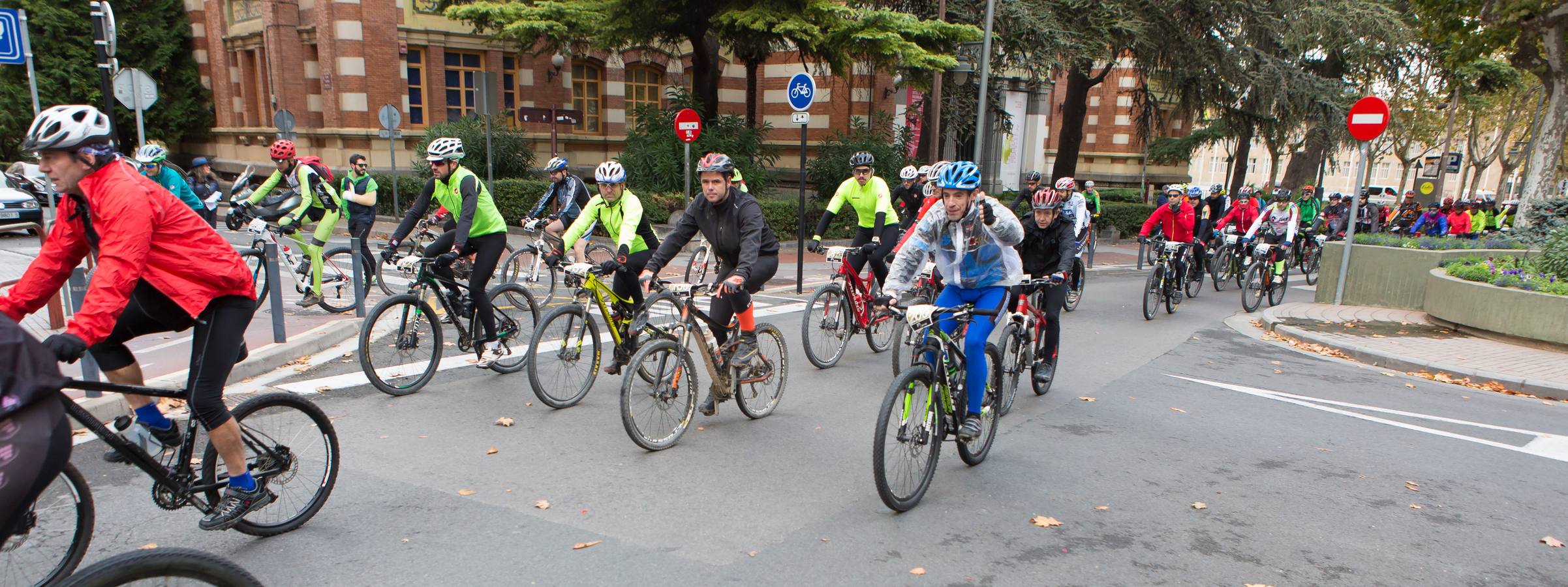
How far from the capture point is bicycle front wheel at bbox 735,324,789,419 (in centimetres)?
600

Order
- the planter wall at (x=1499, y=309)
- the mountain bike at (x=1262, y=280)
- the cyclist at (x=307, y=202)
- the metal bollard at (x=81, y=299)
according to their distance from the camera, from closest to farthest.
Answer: the metal bollard at (x=81, y=299) → the planter wall at (x=1499, y=309) → the cyclist at (x=307, y=202) → the mountain bike at (x=1262, y=280)

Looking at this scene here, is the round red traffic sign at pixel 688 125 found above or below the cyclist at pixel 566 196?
above

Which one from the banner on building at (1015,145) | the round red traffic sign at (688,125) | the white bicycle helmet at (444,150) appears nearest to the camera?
the white bicycle helmet at (444,150)

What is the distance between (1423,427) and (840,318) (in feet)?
15.1

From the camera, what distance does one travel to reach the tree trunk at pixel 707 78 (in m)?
20.7

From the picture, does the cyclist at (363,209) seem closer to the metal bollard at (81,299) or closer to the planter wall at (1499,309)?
the metal bollard at (81,299)

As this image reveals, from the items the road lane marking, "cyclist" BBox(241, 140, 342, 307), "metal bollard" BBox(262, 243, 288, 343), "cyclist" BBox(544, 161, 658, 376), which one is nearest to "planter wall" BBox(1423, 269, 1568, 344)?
the road lane marking

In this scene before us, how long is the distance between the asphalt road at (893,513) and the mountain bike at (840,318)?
65 centimetres

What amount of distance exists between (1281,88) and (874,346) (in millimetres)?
18278

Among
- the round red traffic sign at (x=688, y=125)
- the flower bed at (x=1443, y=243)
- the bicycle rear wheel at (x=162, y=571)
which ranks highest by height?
the round red traffic sign at (x=688, y=125)

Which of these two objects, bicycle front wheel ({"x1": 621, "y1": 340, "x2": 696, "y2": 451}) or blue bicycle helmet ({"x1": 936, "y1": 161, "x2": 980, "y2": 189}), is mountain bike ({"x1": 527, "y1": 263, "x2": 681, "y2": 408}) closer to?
bicycle front wheel ({"x1": 621, "y1": 340, "x2": 696, "y2": 451})

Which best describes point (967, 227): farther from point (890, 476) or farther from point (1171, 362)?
point (1171, 362)

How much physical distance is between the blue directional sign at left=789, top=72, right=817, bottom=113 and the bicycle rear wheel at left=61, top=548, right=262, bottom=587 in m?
10.9

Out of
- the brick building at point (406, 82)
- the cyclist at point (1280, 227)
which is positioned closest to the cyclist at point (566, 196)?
the cyclist at point (1280, 227)
